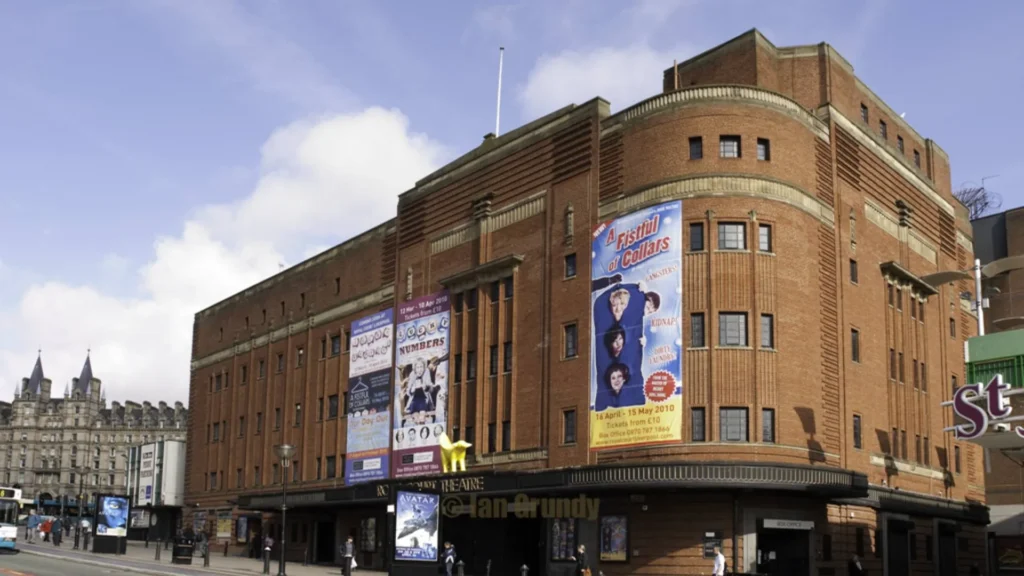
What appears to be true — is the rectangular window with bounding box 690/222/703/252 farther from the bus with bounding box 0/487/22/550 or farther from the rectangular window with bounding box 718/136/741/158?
the bus with bounding box 0/487/22/550

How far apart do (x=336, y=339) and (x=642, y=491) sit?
2751cm

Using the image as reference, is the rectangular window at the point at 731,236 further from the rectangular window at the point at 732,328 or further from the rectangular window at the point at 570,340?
the rectangular window at the point at 570,340

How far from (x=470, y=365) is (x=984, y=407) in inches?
877

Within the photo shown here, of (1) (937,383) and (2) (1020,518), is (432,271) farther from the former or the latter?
(2) (1020,518)

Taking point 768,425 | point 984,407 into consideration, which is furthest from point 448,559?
point 984,407

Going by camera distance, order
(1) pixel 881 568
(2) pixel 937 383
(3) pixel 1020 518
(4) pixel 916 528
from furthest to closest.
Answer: (3) pixel 1020 518
(2) pixel 937 383
(4) pixel 916 528
(1) pixel 881 568

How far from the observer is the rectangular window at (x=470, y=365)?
50281 millimetres

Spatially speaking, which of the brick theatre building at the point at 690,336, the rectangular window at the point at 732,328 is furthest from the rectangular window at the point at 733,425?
the rectangular window at the point at 732,328

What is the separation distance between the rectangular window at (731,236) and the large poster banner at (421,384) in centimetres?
1600

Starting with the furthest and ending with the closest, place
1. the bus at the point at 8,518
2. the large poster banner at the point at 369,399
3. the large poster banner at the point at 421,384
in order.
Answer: the large poster banner at the point at 369,399
the bus at the point at 8,518
the large poster banner at the point at 421,384

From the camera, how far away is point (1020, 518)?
60.8 metres

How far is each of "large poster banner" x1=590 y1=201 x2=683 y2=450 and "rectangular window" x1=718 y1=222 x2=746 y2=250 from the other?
1.58 m

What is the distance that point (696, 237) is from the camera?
136 ft

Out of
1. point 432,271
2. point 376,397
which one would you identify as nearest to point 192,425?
point 376,397
